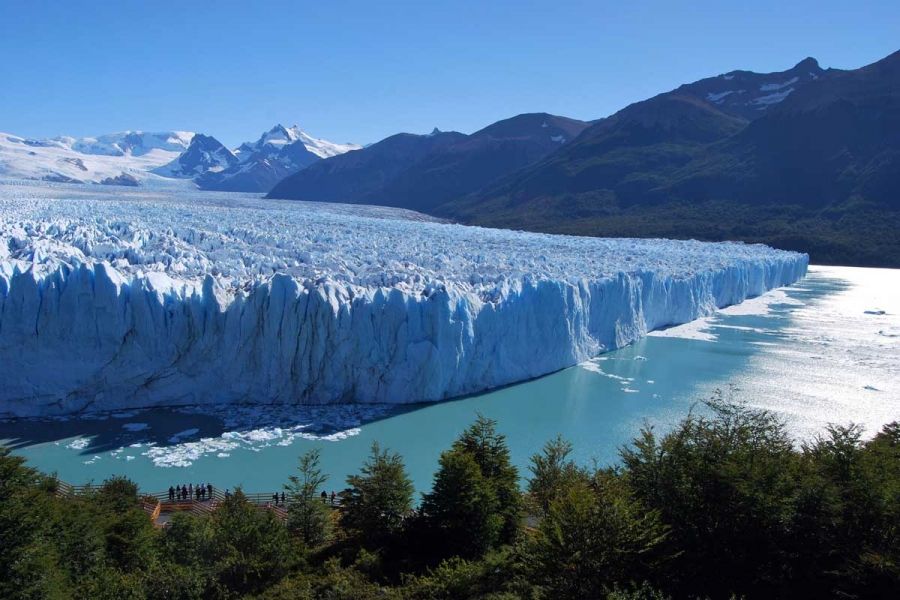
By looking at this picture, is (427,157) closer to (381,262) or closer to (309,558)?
(381,262)

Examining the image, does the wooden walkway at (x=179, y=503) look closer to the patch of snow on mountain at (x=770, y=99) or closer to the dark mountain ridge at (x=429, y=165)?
the dark mountain ridge at (x=429, y=165)

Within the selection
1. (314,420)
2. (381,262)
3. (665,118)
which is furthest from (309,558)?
(665,118)

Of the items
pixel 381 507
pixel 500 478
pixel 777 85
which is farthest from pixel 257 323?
pixel 777 85

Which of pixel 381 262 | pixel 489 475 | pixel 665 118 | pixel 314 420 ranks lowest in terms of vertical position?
pixel 314 420

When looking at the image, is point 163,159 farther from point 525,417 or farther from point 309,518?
point 309,518

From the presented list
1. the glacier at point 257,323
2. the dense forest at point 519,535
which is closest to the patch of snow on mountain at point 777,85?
the glacier at point 257,323
